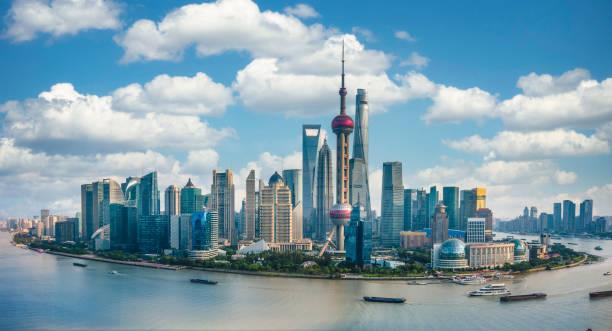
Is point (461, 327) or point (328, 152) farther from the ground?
point (328, 152)

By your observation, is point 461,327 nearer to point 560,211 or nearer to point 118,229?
point 118,229

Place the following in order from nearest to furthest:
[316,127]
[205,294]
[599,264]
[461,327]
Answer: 1. [461,327]
2. [205,294]
3. [599,264]
4. [316,127]

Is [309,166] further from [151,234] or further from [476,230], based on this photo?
[476,230]

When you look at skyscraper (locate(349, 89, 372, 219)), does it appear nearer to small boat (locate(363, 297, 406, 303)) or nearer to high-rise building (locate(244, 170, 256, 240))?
high-rise building (locate(244, 170, 256, 240))

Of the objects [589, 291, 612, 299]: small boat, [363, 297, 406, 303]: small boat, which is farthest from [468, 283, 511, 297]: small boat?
[363, 297, 406, 303]: small boat

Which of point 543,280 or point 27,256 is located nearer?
point 543,280

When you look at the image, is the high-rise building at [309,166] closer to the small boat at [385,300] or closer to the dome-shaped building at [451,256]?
the dome-shaped building at [451,256]

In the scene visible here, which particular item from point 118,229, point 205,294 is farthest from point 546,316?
point 118,229

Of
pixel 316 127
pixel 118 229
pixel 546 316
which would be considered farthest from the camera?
pixel 316 127
